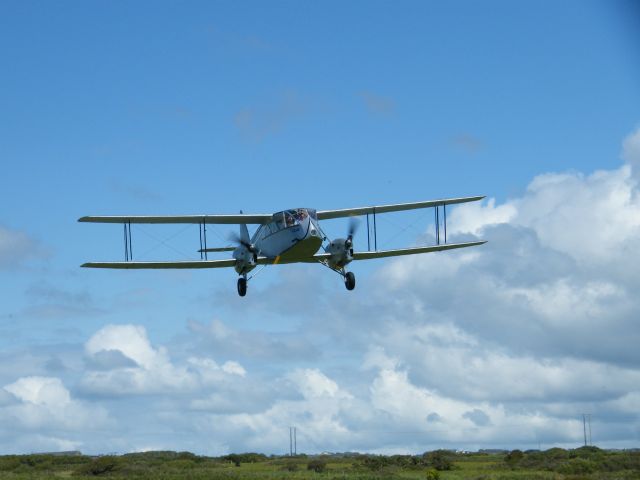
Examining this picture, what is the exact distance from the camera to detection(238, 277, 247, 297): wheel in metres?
60.5

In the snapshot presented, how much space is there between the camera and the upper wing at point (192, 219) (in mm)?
59419

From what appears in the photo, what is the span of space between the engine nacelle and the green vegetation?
46.9ft

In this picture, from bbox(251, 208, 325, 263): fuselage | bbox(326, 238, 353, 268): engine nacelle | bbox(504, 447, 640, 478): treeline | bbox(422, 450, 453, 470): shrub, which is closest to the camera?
bbox(251, 208, 325, 263): fuselage

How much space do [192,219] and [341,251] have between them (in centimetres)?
931

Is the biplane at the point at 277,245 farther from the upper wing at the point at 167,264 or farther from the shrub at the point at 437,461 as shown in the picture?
the shrub at the point at 437,461

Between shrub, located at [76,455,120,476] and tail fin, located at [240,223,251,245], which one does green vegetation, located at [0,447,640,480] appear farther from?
tail fin, located at [240,223,251,245]

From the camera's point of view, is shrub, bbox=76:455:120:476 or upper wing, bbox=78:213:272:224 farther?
shrub, bbox=76:455:120:476

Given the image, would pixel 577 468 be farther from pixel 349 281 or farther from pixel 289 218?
pixel 289 218

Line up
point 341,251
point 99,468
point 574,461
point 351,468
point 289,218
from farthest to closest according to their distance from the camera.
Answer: point 351,468, point 574,461, point 99,468, point 341,251, point 289,218

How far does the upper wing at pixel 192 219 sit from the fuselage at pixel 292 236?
1733 mm

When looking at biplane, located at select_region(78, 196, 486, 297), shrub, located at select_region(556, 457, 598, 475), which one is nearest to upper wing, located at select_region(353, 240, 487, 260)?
biplane, located at select_region(78, 196, 486, 297)

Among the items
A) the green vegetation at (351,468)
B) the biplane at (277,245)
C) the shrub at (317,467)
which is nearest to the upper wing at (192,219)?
the biplane at (277,245)

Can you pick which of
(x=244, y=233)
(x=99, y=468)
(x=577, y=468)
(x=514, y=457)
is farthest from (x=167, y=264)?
(x=514, y=457)

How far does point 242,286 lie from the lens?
60625 mm
